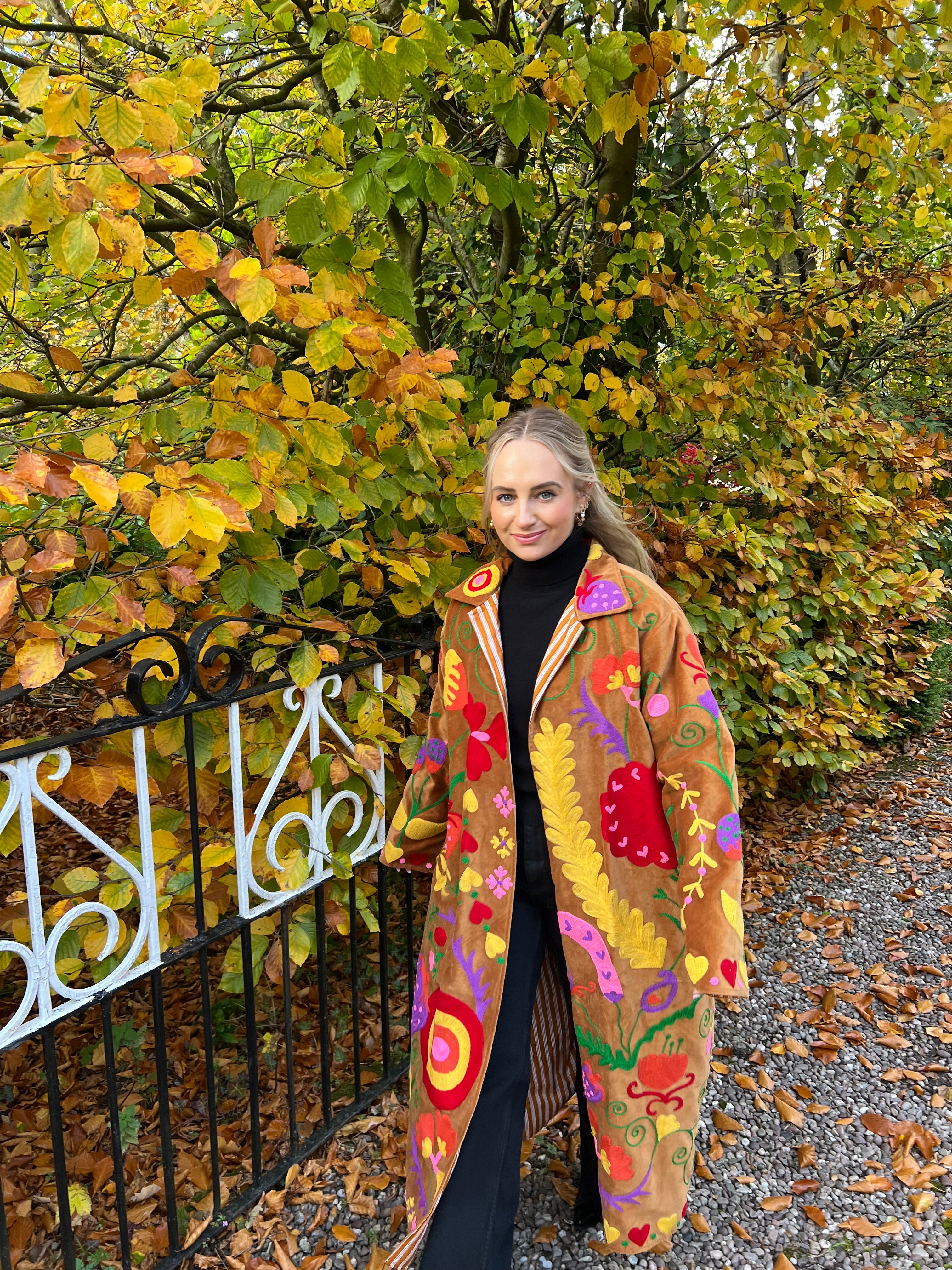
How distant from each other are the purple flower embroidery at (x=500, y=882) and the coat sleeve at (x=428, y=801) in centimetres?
20

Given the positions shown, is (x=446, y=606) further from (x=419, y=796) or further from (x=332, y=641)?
(x=419, y=796)

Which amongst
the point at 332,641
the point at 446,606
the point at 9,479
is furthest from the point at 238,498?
the point at 446,606

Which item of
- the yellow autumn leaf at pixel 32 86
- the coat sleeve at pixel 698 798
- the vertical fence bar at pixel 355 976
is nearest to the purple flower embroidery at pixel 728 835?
the coat sleeve at pixel 698 798

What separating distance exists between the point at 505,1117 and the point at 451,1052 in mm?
157

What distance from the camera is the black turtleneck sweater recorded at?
1811mm

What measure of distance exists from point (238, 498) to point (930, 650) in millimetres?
5282

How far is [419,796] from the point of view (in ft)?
6.59

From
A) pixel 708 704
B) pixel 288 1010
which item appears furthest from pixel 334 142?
pixel 288 1010

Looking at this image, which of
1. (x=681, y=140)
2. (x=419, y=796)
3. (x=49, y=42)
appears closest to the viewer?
(x=49, y=42)

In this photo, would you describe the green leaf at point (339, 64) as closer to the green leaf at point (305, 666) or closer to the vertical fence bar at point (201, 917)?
the green leaf at point (305, 666)

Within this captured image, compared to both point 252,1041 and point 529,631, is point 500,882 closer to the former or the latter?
point 529,631

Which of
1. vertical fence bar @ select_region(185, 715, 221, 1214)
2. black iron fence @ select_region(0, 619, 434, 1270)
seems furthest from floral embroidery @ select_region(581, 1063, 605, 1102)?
vertical fence bar @ select_region(185, 715, 221, 1214)

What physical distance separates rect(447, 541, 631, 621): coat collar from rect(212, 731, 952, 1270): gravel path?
1.53 m

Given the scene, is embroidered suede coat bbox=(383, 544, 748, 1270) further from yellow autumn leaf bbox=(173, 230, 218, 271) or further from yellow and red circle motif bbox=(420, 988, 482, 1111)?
yellow autumn leaf bbox=(173, 230, 218, 271)
